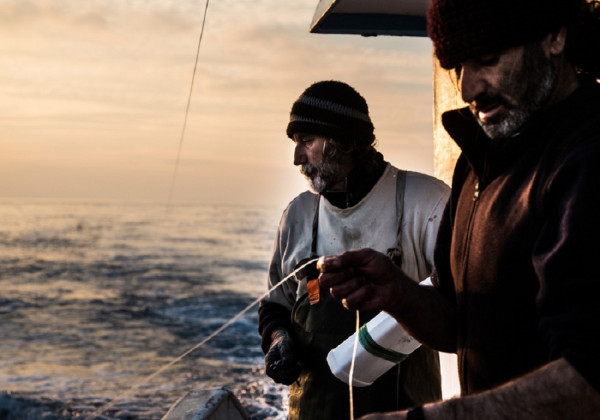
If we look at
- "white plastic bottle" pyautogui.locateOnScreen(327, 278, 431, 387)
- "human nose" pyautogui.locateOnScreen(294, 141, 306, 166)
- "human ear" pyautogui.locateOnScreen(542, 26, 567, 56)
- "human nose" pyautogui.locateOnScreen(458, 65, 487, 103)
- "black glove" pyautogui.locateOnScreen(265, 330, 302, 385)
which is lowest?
"black glove" pyautogui.locateOnScreen(265, 330, 302, 385)

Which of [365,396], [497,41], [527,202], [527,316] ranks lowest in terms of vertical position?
[365,396]

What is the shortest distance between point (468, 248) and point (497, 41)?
0.49 meters

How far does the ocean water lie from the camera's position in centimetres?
1134

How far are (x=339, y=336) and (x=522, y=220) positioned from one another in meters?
1.75

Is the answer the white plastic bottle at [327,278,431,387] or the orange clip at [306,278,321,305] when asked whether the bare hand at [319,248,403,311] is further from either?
the orange clip at [306,278,321,305]

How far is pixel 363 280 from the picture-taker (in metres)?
2.01

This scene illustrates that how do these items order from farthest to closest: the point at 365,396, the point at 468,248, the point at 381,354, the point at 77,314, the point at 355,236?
the point at 77,314, the point at 355,236, the point at 365,396, the point at 381,354, the point at 468,248

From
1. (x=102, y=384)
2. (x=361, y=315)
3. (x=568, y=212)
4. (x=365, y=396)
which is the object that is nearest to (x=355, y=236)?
(x=361, y=315)

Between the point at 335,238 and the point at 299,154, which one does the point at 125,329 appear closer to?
the point at 299,154

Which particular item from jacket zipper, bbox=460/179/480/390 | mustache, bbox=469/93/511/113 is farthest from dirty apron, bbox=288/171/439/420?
mustache, bbox=469/93/511/113

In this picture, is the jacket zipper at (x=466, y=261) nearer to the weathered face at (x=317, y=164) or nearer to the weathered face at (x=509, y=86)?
the weathered face at (x=509, y=86)

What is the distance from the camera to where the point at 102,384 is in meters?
13.3

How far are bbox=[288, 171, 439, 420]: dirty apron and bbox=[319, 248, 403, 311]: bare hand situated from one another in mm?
1223

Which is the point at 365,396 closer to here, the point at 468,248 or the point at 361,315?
the point at 361,315
